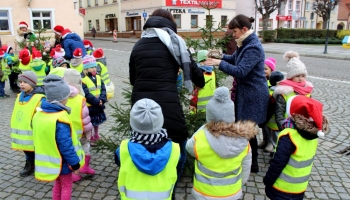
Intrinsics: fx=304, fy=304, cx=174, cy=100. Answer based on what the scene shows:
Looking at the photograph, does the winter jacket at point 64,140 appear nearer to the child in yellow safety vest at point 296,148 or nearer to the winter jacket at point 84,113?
the winter jacket at point 84,113

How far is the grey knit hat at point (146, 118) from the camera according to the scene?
2.24 m

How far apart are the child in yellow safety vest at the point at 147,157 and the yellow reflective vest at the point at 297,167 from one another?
1092mm

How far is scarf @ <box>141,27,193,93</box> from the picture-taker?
9.20 feet

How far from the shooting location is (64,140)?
3.00 m

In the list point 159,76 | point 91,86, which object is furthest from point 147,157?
point 91,86

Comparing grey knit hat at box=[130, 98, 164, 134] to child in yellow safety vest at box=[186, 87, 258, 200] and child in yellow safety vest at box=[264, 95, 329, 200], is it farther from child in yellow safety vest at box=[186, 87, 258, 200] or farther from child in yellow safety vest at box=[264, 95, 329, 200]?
child in yellow safety vest at box=[264, 95, 329, 200]

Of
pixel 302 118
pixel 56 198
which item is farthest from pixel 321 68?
pixel 56 198

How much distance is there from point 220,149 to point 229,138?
119 millimetres

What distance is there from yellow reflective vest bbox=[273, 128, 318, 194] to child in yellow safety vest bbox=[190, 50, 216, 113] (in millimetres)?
1553

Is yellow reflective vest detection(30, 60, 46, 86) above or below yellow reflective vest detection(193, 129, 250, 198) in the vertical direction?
above

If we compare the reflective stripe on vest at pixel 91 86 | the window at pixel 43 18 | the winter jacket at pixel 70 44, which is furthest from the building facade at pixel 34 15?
the reflective stripe on vest at pixel 91 86

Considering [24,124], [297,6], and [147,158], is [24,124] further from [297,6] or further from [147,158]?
[297,6]

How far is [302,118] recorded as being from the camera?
2670mm

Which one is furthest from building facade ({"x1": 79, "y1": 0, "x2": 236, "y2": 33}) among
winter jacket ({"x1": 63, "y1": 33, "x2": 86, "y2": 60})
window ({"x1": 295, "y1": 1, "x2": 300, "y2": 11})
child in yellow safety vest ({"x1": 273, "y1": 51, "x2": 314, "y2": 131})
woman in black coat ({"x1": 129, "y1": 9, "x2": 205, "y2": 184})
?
woman in black coat ({"x1": 129, "y1": 9, "x2": 205, "y2": 184})
